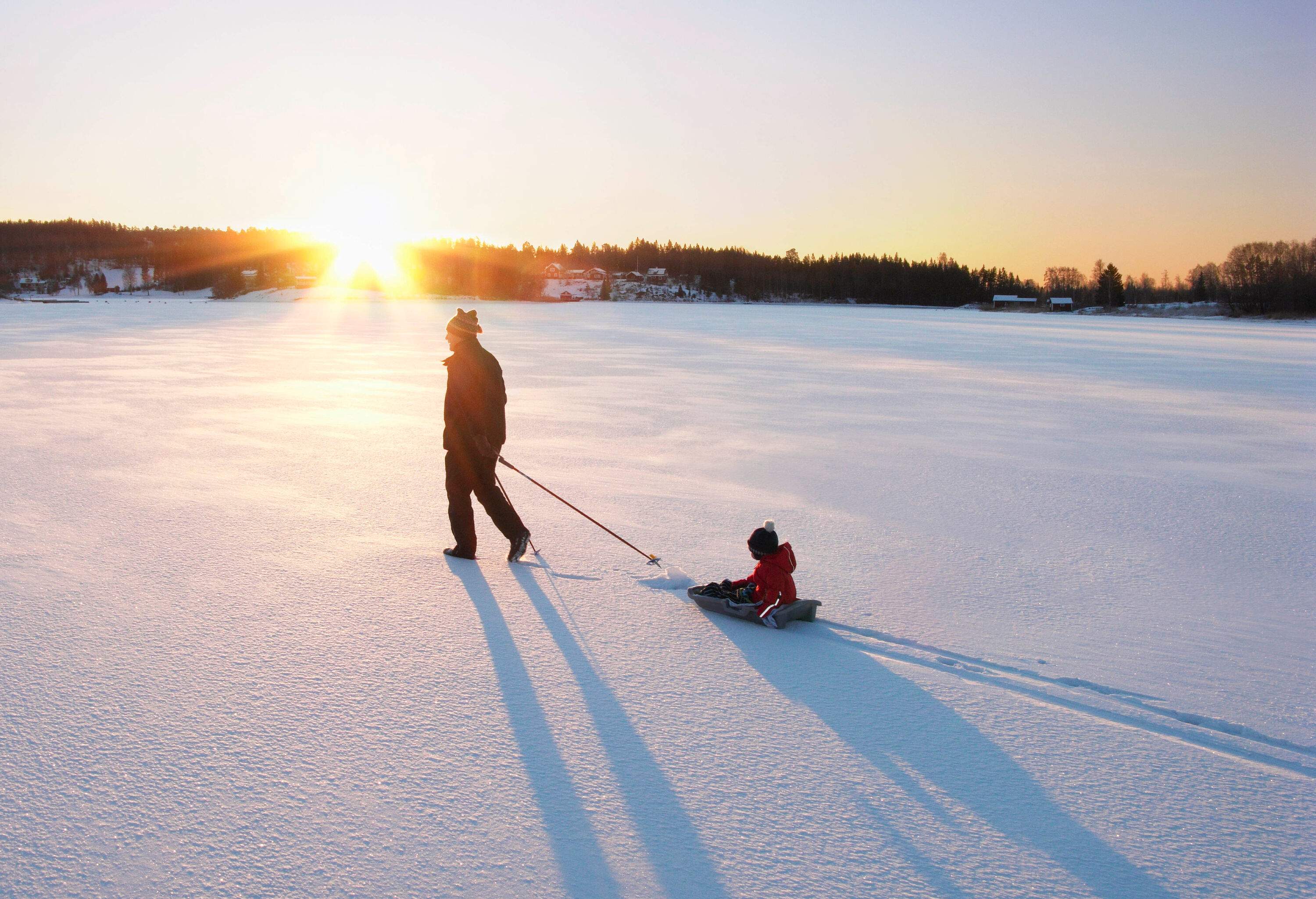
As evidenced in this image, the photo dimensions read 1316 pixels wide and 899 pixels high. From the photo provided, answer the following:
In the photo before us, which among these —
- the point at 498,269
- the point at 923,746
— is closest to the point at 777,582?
the point at 923,746

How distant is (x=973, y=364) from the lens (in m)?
18.0

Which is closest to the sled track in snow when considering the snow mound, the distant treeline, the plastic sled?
the plastic sled

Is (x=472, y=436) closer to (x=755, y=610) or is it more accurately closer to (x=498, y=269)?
(x=755, y=610)

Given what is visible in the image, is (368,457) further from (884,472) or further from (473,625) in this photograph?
(884,472)

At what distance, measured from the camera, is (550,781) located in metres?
2.40

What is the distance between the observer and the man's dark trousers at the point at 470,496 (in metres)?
4.51

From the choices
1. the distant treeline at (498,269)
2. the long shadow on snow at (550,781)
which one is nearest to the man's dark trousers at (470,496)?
the long shadow on snow at (550,781)

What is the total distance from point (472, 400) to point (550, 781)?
8.25ft

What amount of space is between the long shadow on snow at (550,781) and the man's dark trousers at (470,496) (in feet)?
3.40

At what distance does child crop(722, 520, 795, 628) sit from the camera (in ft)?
12.0

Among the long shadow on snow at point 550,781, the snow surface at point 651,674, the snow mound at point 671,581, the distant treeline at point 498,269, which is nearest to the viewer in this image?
the long shadow on snow at point 550,781

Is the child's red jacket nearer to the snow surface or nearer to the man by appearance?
the snow surface

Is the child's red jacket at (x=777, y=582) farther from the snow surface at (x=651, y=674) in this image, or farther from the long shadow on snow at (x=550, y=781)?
the long shadow on snow at (x=550, y=781)

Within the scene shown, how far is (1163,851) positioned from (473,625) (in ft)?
8.72
